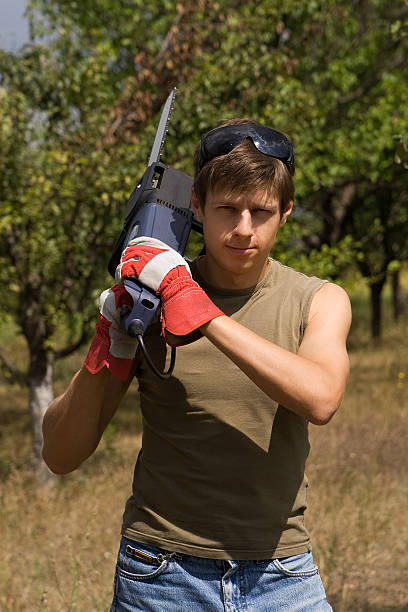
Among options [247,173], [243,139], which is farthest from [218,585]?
[243,139]

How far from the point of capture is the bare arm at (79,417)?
1.80m

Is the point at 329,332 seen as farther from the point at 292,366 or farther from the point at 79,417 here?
the point at 79,417

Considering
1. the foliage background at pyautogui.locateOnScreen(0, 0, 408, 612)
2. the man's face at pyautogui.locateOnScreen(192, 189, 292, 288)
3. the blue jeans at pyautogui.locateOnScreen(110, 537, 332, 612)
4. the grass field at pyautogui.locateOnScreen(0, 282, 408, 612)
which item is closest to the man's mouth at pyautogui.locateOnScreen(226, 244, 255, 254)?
the man's face at pyautogui.locateOnScreen(192, 189, 292, 288)

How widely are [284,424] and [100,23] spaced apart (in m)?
12.5

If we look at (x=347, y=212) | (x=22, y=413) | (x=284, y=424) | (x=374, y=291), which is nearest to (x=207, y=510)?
(x=284, y=424)

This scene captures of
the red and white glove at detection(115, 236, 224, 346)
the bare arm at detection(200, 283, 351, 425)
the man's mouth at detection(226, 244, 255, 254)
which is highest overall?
the man's mouth at detection(226, 244, 255, 254)

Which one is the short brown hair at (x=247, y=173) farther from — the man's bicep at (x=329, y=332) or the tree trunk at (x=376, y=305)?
the tree trunk at (x=376, y=305)

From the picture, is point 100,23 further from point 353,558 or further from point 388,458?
point 353,558

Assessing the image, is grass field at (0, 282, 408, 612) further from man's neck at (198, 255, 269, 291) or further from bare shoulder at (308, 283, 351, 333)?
bare shoulder at (308, 283, 351, 333)

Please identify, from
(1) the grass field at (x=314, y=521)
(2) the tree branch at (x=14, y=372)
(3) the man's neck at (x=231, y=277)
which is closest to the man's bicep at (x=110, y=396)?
(3) the man's neck at (x=231, y=277)

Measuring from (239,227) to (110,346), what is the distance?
428 mm

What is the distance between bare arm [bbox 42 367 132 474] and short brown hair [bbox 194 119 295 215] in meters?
0.56

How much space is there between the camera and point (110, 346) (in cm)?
174

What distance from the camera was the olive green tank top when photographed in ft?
5.70
